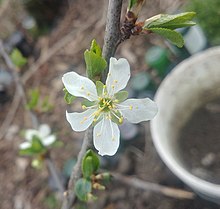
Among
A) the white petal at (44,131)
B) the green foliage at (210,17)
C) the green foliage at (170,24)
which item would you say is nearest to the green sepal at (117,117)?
the green foliage at (170,24)

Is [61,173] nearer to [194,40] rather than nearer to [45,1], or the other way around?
[194,40]

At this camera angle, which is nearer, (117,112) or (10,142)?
(117,112)

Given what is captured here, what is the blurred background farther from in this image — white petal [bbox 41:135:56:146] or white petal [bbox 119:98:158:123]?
white petal [bbox 119:98:158:123]

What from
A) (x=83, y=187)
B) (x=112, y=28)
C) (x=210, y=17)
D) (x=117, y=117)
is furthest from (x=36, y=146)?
(x=210, y=17)

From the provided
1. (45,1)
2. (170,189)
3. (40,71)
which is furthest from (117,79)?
(45,1)

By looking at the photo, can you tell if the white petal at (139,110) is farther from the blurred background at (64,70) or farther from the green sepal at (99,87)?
the blurred background at (64,70)

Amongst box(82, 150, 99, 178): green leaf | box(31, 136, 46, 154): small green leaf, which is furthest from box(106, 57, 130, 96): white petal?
box(31, 136, 46, 154): small green leaf

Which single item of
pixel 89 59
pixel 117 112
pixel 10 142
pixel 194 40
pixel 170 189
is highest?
pixel 89 59
